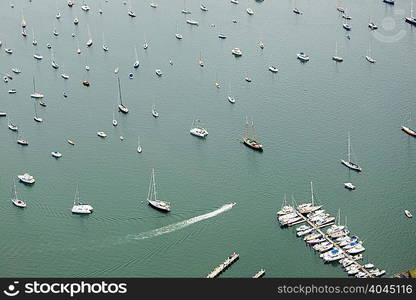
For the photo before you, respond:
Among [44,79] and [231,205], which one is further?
[44,79]

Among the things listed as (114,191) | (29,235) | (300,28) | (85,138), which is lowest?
(29,235)

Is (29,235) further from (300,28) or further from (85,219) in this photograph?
(300,28)

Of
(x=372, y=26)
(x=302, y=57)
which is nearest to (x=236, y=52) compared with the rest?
(x=302, y=57)

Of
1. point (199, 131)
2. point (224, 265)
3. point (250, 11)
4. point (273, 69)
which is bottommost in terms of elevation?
point (224, 265)

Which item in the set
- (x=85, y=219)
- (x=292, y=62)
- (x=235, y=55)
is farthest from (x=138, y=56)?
(x=85, y=219)

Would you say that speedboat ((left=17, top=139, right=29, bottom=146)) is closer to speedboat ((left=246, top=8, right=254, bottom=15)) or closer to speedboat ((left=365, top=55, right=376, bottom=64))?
speedboat ((left=365, top=55, right=376, bottom=64))

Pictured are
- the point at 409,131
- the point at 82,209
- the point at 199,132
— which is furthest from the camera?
the point at 409,131

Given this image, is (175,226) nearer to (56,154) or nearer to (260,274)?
(260,274)

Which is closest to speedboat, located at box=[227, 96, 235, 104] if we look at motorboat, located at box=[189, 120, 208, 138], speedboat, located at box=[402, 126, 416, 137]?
motorboat, located at box=[189, 120, 208, 138]
